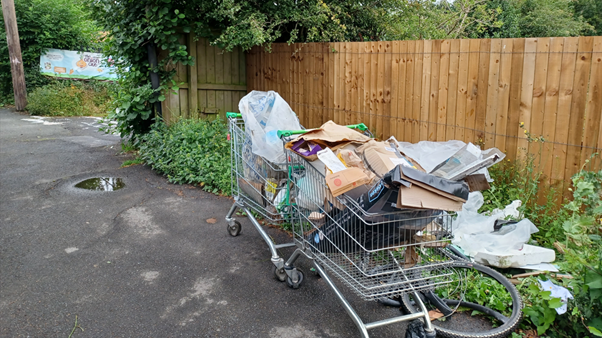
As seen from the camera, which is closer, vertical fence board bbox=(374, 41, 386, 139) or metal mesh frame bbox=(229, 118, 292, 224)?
metal mesh frame bbox=(229, 118, 292, 224)

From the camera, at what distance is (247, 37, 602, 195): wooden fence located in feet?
13.2

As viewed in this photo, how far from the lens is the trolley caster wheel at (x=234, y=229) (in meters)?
4.84

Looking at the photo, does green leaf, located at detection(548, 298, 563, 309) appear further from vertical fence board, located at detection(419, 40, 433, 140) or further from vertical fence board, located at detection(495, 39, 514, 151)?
vertical fence board, located at detection(419, 40, 433, 140)

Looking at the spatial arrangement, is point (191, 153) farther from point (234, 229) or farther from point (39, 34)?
point (39, 34)

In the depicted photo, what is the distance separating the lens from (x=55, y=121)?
1321 centimetres

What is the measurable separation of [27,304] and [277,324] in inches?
75.2

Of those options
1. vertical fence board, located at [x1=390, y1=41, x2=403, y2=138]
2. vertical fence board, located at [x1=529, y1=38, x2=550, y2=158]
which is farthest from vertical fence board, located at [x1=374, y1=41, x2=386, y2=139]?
vertical fence board, located at [x1=529, y1=38, x2=550, y2=158]

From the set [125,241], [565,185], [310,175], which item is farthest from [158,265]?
[565,185]

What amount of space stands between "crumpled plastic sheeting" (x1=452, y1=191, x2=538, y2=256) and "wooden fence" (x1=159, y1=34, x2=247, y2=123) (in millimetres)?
5387

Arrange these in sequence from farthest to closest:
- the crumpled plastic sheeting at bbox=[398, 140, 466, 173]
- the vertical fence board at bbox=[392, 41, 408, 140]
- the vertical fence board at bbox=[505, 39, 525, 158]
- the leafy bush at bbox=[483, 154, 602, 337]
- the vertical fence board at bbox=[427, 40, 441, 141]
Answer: the vertical fence board at bbox=[392, 41, 408, 140], the vertical fence board at bbox=[427, 40, 441, 141], the vertical fence board at bbox=[505, 39, 525, 158], the crumpled plastic sheeting at bbox=[398, 140, 466, 173], the leafy bush at bbox=[483, 154, 602, 337]

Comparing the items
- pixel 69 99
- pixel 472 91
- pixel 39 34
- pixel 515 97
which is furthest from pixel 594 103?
pixel 39 34

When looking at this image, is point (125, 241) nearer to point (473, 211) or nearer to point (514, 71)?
point (473, 211)

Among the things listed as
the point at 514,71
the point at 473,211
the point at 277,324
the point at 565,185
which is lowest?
the point at 277,324

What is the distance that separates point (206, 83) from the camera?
8461 mm
